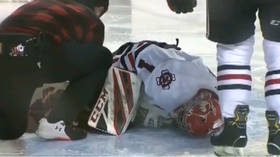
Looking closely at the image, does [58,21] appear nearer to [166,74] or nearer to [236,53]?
[166,74]

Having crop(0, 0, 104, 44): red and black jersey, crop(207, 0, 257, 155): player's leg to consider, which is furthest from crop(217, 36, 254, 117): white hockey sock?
crop(0, 0, 104, 44): red and black jersey

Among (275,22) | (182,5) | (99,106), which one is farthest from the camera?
(99,106)

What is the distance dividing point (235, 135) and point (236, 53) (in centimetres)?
18

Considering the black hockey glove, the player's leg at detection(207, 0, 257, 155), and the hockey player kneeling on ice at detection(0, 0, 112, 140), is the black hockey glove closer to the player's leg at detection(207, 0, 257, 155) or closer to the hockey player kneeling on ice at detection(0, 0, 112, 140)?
the player's leg at detection(207, 0, 257, 155)

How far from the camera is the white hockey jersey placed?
5.17 feet

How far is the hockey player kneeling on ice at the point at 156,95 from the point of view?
152 centimetres

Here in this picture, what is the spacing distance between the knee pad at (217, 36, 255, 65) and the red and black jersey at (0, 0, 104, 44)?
368 mm

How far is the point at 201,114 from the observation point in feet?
4.91

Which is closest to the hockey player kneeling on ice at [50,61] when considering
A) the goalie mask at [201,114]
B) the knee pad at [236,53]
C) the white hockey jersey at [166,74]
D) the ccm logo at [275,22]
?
the white hockey jersey at [166,74]

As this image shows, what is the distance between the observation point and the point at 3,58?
1464 millimetres

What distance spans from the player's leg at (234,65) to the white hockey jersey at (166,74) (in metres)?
0.27

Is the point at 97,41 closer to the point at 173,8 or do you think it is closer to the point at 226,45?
the point at 173,8

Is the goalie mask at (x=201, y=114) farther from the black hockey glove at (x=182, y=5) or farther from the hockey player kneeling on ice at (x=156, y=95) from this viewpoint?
the black hockey glove at (x=182, y=5)

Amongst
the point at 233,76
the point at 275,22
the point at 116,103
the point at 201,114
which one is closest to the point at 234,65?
the point at 233,76
